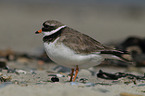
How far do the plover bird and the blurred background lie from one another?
634 centimetres

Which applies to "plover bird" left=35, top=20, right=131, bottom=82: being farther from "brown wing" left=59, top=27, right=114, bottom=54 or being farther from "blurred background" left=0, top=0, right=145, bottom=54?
"blurred background" left=0, top=0, right=145, bottom=54

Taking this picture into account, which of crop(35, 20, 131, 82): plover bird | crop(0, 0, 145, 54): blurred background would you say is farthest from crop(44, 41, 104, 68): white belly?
crop(0, 0, 145, 54): blurred background

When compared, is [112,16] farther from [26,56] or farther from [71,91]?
[71,91]

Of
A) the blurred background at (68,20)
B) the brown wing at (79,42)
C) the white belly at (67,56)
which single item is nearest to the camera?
the white belly at (67,56)

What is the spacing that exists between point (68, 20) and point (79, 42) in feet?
59.9

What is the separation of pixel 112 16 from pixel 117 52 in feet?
77.5

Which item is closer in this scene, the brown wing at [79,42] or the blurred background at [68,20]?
the brown wing at [79,42]

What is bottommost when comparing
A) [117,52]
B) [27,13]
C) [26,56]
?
[26,56]

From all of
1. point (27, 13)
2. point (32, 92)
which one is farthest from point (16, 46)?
point (27, 13)

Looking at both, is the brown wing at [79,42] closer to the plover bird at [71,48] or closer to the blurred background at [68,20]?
the plover bird at [71,48]

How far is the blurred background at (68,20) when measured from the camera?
1582 cm

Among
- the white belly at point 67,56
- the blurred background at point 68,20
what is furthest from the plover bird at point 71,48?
the blurred background at point 68,20

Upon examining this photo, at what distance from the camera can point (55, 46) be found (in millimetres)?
4980

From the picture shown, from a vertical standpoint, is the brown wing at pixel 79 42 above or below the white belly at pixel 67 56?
above
